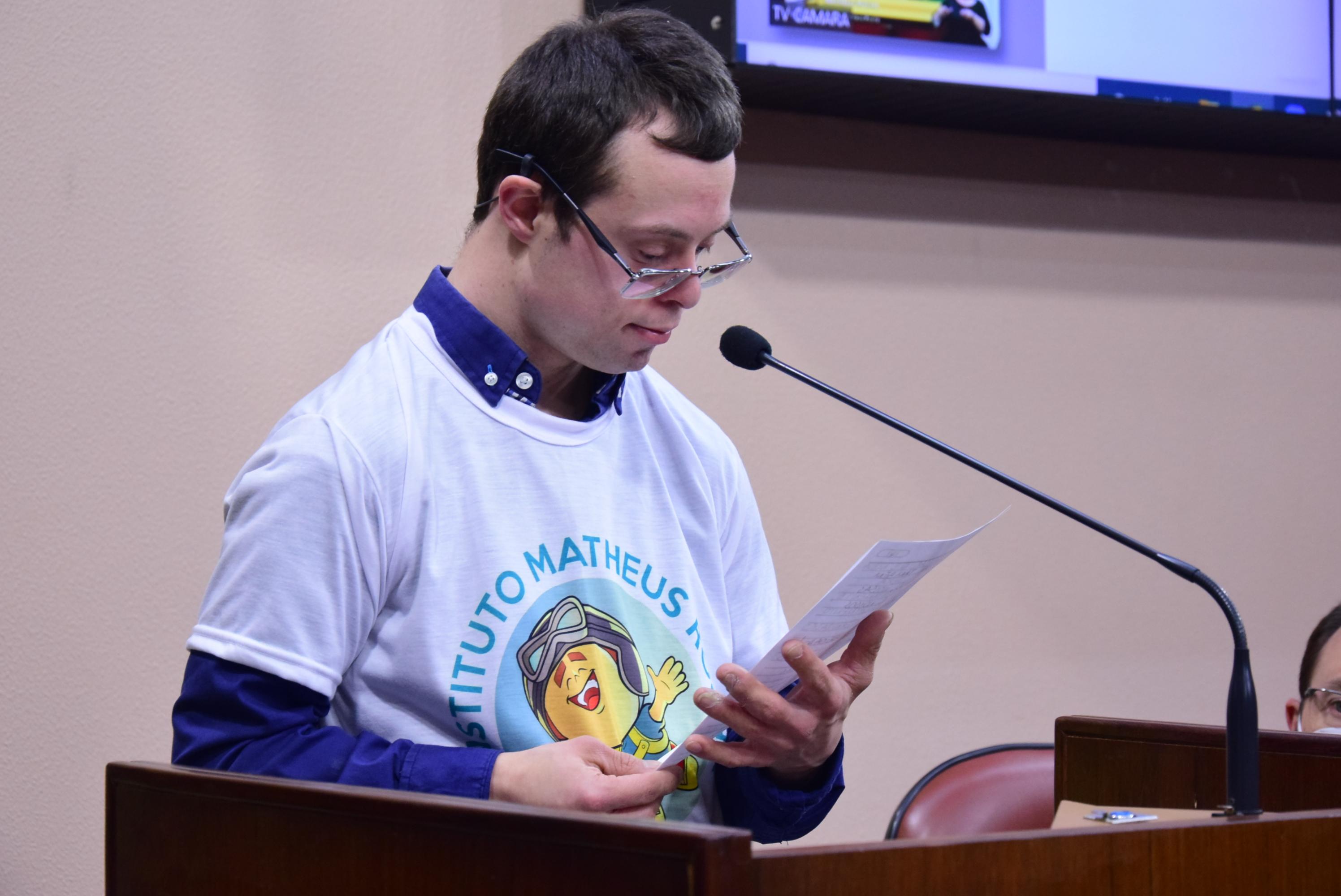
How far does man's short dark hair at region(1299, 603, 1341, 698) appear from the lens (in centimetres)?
170

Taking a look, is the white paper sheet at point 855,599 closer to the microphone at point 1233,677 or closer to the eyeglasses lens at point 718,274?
the microphone at point 1233,677

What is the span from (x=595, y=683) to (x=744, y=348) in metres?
0.36

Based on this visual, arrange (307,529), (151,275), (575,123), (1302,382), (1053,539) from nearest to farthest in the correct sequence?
(307,529) → (575,123) → (151,275) → (1053,539) → (1302,382)

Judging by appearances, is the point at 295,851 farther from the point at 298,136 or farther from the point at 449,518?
the point at 298,136

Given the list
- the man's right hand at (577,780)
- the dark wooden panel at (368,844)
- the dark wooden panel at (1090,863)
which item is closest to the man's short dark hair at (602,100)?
the man's right hand at (577,780)

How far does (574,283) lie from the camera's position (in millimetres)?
1208

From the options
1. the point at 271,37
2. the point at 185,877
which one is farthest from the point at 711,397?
the point at 185,877

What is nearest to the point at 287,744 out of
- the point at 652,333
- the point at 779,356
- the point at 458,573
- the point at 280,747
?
the point at 280,747

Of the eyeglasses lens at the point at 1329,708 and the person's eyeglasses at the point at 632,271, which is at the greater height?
the person's eyeglasses at the point at 632,271

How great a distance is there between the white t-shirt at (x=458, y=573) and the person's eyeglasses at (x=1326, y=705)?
809 mm

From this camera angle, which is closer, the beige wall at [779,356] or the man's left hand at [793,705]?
the man's left hand at [793,705]

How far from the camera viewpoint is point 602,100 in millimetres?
1193

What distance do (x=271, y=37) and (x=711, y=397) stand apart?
2.97ft

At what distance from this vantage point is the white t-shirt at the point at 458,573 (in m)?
1.05
